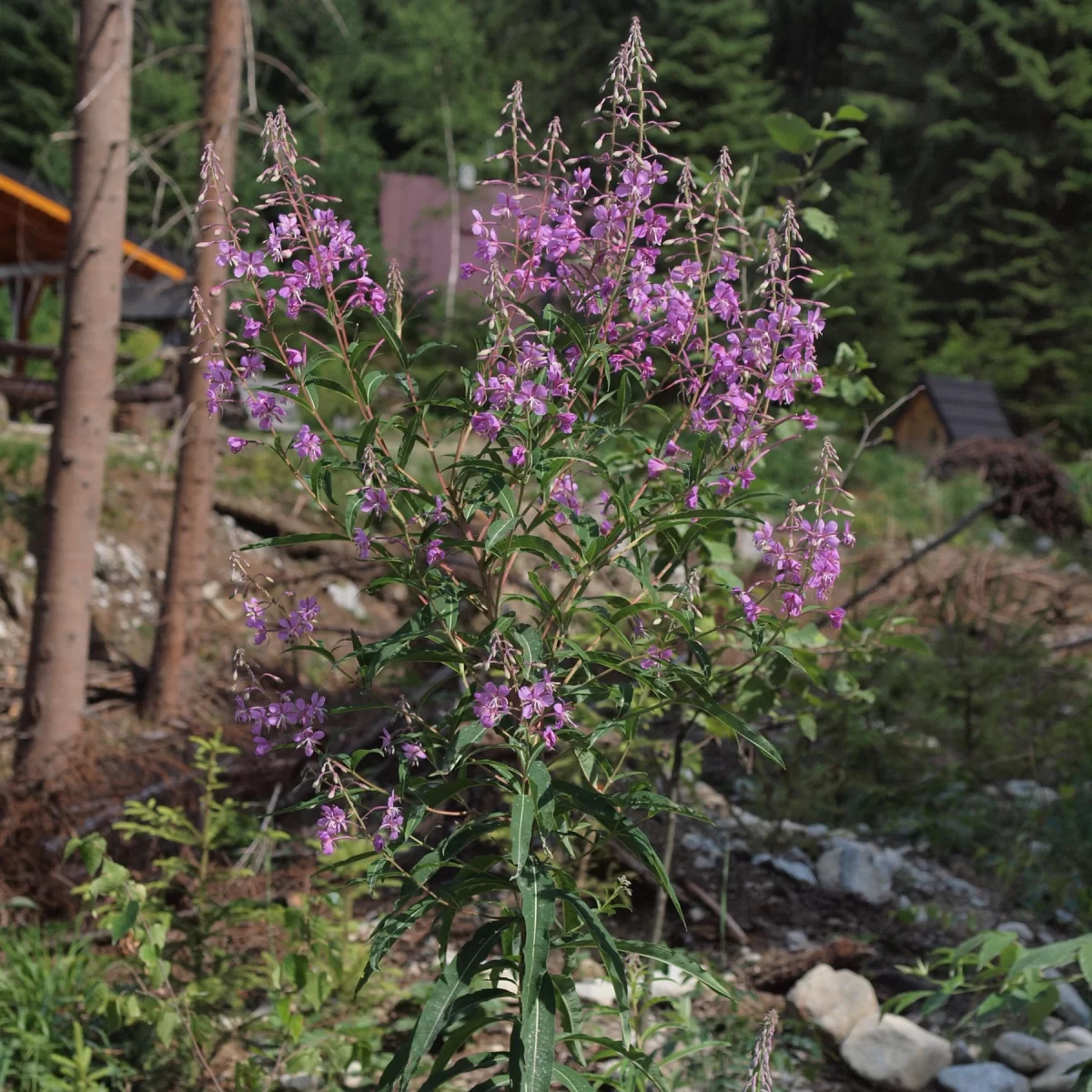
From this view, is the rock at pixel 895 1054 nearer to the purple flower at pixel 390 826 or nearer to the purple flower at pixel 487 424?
the purple flower at pixel 390 826

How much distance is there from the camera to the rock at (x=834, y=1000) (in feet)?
12.0

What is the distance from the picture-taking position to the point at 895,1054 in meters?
3.44

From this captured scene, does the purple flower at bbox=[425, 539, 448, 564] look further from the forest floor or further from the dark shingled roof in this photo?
the dark shingled roof

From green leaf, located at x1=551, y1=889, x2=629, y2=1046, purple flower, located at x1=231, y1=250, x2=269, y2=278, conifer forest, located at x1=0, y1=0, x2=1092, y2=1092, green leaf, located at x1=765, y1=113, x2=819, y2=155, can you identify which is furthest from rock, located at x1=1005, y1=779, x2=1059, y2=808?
purple flower, located at x1=231, y1=250, x2=269, y2=278

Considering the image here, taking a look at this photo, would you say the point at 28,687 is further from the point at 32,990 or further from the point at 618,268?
the point at 618,268

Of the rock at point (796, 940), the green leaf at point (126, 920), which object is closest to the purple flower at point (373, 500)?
the green leaf at point (126, 920)

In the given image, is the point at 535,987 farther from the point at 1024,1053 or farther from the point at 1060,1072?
the point at 1024,1053

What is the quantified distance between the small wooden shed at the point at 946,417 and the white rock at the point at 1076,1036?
11.9 m

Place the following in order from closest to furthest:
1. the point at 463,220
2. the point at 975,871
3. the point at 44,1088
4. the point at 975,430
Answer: the point at 44,1088 < the point at 975,871 < the point at 975,430 < the point at 463,220

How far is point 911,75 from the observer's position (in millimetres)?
28797

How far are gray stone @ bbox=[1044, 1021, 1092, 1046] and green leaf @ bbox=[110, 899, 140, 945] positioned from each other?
8.99ft

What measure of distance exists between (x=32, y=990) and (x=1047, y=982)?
2803mm

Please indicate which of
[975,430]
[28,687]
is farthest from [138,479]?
[975,430]

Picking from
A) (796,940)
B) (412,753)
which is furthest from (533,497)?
(796,940)
